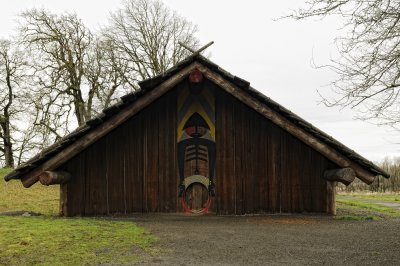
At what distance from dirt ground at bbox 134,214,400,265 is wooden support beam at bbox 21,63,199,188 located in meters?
2.30

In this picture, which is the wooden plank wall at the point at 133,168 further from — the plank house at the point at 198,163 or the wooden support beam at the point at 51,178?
the wooden support beam at the point at 51,178

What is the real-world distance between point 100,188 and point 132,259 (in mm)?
5913

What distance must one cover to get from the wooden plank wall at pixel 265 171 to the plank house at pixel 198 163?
0.09ft

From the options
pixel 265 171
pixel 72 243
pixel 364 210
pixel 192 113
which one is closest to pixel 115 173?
pixel 192 113

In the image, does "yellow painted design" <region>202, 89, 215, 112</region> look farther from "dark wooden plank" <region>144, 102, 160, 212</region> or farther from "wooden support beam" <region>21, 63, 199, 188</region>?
"dark wooden plank" <region>144, 102, 160, 212</region>

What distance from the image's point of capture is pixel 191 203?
38.4 ft

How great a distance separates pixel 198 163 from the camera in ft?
38.4

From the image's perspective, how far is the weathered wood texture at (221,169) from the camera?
11539 millimetres

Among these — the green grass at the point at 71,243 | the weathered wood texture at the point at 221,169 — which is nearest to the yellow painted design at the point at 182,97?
the weathered wood texture at the point at 221,169

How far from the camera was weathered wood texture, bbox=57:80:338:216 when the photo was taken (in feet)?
37.9

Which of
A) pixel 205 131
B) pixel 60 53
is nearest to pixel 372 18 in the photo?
pixel 205 131

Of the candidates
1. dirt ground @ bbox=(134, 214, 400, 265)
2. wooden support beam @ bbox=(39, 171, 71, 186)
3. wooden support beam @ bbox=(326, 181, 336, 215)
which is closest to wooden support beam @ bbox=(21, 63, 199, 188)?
wooden support beam @ bbox=(39, 171, 71, 186)

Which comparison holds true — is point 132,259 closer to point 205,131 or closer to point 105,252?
point 105,252

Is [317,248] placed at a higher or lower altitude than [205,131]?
lower
